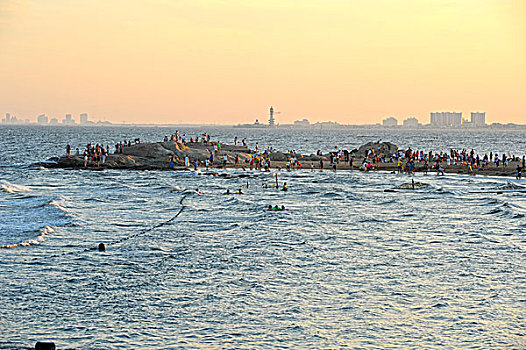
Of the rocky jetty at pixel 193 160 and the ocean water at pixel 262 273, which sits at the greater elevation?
the rocky jetty at pixel 193 160

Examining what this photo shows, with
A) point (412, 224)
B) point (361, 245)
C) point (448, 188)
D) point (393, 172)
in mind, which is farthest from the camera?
point (393, 172)

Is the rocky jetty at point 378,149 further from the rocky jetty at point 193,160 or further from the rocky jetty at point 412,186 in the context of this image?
the rocky jetty at point 412,186

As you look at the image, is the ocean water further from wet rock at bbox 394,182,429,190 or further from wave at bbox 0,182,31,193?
wet rock at bbox 394,182,429,190

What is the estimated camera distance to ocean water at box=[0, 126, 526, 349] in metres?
14.5

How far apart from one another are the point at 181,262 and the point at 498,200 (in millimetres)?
24208

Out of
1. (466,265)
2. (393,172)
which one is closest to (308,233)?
(466,265)

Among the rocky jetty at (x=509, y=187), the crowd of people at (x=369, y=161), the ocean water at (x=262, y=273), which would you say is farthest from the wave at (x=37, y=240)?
the crowd of people at (x=369, y=161)

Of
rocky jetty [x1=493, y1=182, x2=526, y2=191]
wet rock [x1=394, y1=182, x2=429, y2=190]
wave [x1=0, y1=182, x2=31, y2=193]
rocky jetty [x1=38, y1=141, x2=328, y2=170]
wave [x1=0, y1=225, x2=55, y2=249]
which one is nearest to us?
wave [x1=0, y1=225, x2=55, y2=249]

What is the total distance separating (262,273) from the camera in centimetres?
1992

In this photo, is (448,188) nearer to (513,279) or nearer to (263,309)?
(513,279)

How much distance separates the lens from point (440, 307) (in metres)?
16.4

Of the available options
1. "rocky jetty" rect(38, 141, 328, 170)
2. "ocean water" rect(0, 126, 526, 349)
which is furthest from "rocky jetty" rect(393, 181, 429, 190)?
"rocky jetty" rect(38, 141, 328, 170)

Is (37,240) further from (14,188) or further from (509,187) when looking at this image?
(509,187)

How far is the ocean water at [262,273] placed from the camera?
14508mm
